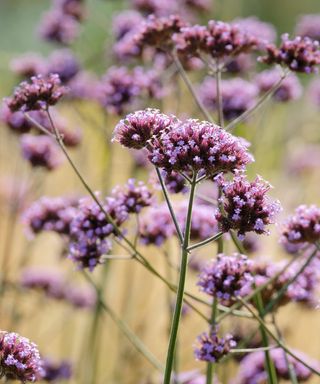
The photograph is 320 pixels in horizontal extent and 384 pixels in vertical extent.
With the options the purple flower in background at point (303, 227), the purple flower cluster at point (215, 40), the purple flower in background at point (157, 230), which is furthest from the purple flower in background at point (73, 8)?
the purple flower in background at point (303, 227)

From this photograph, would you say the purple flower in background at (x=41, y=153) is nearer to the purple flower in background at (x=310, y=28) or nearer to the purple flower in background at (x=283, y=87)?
the purple flower in background at (x=283, y=87)

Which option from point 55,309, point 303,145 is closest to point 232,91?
point 55,309

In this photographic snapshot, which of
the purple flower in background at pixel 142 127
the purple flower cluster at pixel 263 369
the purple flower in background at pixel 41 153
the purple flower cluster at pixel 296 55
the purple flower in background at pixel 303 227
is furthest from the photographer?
the purple flower in background at pixel 41 153

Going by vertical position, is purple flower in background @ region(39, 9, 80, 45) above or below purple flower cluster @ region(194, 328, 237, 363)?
above

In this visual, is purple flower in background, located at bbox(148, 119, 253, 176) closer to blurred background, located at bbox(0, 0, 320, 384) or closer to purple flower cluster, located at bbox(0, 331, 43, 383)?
purple flower cluster, located at bbox(0, 331, 43, 383)

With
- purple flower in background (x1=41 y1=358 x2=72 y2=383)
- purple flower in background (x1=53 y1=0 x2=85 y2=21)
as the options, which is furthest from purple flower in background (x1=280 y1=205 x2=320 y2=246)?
purple flower in background (x1=53 y1=0 x2=85 y2=21)

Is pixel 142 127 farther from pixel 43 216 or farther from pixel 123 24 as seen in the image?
pixel 123 24

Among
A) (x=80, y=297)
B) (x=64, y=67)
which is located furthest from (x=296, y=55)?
(x=80, y=297)
